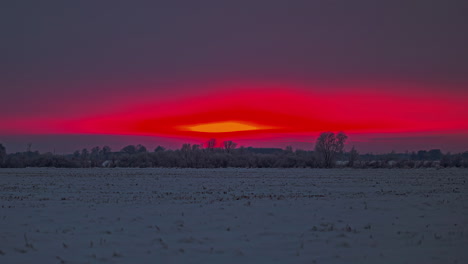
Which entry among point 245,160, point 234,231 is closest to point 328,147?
point 245,160

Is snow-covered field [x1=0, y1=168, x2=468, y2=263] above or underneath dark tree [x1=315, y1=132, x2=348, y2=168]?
underneath

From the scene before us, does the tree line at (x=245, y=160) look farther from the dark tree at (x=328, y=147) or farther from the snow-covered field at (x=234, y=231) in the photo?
the snow-covered field at (x=234, y=231)

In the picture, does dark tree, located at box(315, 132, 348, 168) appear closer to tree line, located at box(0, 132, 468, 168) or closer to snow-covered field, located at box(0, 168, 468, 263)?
tree line, located at box(0, 132, 468, 168)

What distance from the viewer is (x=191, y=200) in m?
22.2

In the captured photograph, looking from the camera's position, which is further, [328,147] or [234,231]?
[328,147]

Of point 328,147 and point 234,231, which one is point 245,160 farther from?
point 234,231

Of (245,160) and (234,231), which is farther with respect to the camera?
(245,160)

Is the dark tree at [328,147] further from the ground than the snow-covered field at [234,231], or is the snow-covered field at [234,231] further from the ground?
the dark tree at [328,147]

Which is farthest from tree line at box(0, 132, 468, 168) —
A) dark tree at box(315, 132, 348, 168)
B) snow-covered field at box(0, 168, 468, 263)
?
snow-covered field at box(0, 168, 468, 263)

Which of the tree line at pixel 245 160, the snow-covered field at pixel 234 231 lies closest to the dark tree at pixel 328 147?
the tree line at pixel 245 160

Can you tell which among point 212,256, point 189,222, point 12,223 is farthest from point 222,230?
point 12,223

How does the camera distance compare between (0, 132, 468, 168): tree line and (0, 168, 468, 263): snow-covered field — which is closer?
(0, 168, 468, 263): snow-covered field

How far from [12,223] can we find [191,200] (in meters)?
9.10

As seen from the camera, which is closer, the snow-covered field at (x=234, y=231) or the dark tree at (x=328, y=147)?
the snow-covered field at (x=234, y=231)
